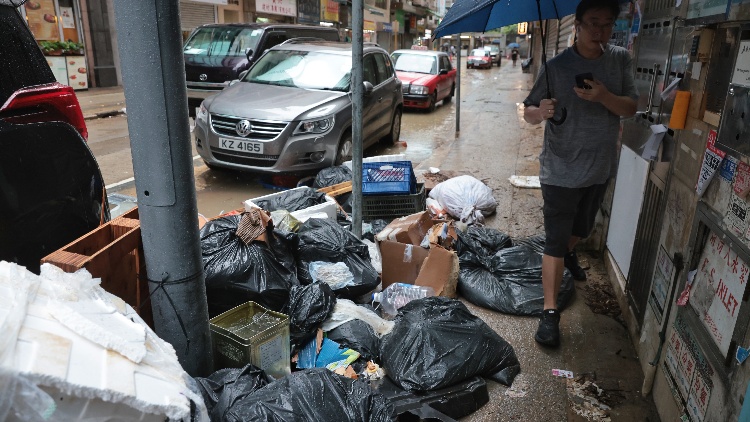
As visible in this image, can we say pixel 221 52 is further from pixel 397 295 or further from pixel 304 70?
pixel 397 295

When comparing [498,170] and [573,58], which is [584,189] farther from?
[498,170]

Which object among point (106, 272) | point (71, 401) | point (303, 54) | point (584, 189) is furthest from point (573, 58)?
point (303, 54)

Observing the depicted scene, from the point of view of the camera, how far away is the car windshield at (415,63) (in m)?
14.8

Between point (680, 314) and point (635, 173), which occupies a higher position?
point (635, 173)

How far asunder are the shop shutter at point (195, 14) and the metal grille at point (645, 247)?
19184 mm

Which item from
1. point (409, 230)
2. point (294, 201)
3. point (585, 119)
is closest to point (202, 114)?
point (294, 201)

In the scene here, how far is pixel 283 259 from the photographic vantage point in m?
3.38

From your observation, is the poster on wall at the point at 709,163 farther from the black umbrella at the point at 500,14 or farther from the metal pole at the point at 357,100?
the metal pole at the point at 357,100

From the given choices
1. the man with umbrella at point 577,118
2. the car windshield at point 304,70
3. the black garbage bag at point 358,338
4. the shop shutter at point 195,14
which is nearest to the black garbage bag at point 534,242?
the man with umbrella at point 577,118

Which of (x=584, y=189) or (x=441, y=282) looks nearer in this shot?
(x=584, y=189)

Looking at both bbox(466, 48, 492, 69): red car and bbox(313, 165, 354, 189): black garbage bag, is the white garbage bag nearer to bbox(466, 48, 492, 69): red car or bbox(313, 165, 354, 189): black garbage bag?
bbox(313, 165, 354, 189): black garbage bag

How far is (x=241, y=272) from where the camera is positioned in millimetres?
3023

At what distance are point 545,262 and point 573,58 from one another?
1.22 m

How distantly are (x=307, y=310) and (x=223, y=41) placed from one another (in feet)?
32.8
